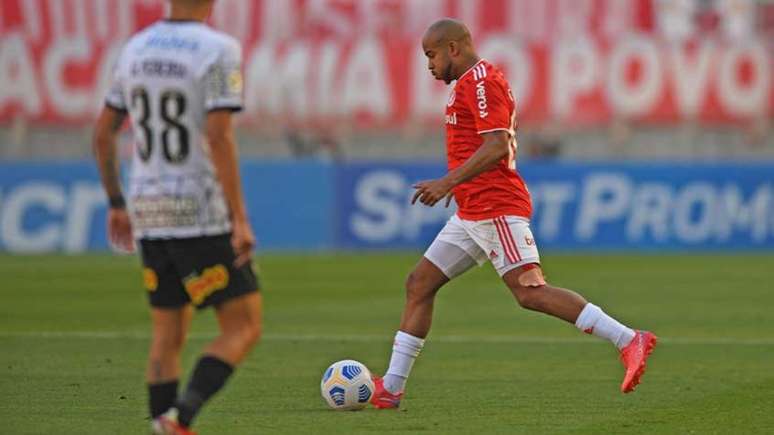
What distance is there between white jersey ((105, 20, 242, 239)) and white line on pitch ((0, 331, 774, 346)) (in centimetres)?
621

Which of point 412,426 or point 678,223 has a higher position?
point 412,426

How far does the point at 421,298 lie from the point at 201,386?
2.55 m

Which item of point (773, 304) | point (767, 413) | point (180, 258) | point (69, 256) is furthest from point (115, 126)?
point (69, 256)

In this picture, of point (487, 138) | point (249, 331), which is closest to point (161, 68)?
point (249, 331)

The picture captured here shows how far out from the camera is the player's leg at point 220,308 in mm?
7109

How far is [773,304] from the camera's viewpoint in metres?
16.8

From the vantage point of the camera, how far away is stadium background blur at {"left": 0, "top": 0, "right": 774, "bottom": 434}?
995cm

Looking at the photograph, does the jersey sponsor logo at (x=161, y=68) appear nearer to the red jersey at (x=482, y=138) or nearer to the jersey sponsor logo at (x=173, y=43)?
the jersey sponsor logo at (x=173, y=43)

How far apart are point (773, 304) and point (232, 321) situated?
10595mm

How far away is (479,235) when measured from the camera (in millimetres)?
9469

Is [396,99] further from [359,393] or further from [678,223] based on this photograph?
[359,393]

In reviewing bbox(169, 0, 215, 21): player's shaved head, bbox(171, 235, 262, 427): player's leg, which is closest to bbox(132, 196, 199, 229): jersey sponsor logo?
bbox(171, 235, 262, 427): player's leg

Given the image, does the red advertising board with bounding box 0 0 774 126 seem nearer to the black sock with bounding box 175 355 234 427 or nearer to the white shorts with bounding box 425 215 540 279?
the white shorts with bounding box 425 215 540 279

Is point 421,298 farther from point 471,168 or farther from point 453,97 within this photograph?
point 453,97
